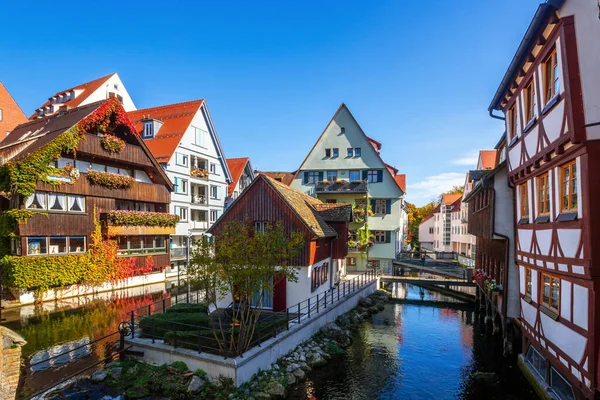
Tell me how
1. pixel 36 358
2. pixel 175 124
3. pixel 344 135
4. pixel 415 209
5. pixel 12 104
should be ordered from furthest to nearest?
1. pixel 415 209
2. pixel 12 104
3. pixel 175 124
4. pixel 344 135
5. pixel 36 358

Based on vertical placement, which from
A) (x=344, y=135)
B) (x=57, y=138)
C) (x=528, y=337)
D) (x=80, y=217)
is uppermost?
(x=344, y=135)

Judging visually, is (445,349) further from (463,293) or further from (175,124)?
(175,124)

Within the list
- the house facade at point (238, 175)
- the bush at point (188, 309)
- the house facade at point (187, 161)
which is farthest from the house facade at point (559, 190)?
the house facade at point (238, 175)

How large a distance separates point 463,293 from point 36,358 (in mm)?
29318

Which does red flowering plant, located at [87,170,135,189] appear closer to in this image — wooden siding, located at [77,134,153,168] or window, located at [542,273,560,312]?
wooden siding, located at [77,134,153,168]

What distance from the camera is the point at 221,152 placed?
1602 inches

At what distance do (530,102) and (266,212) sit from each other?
12942mm

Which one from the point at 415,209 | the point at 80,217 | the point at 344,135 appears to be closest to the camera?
the point at 80,217

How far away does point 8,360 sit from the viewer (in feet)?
22.1

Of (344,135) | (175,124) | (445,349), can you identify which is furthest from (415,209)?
(445,349)

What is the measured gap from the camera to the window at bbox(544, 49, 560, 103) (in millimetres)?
9666

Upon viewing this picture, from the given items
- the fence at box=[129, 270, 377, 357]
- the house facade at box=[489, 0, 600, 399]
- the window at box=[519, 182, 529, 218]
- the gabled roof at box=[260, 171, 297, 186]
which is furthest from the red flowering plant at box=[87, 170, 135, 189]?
the window at box=[519, 182, 529, 218]

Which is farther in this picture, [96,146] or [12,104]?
[12,104]

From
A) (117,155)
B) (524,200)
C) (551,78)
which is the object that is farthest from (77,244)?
A: (551,78)
